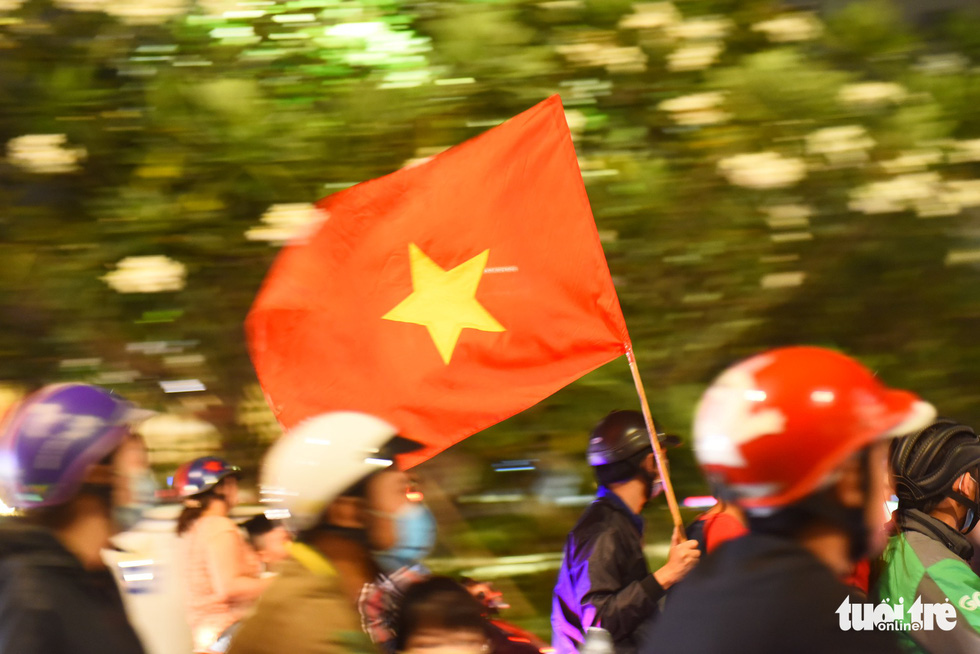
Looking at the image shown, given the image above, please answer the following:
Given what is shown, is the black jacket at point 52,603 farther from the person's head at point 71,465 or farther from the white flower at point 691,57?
the white flower at point 691,57

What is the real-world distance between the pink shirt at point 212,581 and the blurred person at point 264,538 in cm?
22

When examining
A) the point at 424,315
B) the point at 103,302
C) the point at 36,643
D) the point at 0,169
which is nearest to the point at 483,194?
the point at 424,315

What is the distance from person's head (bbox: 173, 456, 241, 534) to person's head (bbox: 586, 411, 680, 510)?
233 cm

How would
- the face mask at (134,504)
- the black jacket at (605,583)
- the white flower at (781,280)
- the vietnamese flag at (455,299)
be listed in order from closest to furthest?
the face mask at (134,504) < the black jacket at (605,583) < the vietnamese flag at (455,299) < the white flower at (781,280)

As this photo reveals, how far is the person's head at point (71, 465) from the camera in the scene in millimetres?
3000

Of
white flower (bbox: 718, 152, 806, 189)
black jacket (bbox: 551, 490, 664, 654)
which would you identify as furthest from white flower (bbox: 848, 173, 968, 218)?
black jacket (bbox: 551, 490, 664, 654)

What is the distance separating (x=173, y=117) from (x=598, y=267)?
3266 millimetres

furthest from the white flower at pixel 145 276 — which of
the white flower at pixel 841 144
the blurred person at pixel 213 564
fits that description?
the white flower at pixel 841 144

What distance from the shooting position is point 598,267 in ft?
15.0

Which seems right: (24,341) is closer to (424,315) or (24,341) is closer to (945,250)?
(424,315)

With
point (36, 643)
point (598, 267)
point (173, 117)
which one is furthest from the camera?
point (173, 117)

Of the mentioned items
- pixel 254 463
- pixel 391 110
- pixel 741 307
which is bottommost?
pixel 254 463

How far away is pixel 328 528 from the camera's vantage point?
9.41 feet

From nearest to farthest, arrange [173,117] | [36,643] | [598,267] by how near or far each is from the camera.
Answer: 1. [36,643]
2. [598,267]
3. [173,117]
